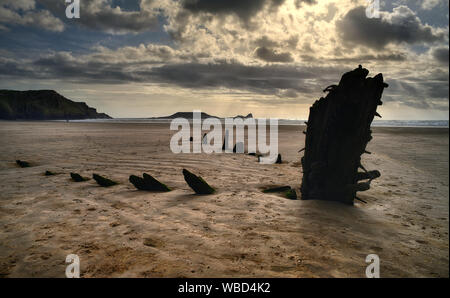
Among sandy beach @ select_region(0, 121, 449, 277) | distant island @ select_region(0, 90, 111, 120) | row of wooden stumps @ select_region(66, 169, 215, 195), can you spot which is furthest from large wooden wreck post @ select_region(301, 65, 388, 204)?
distant island @ select_region(0, 90, 111, 120)

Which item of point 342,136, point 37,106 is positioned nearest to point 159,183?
point 342,136

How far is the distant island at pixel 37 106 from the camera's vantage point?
413 ft

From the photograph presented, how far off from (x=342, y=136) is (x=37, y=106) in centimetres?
17058

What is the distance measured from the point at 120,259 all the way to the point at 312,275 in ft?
7.78

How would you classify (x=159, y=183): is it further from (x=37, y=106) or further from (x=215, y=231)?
(x=37, y=106)

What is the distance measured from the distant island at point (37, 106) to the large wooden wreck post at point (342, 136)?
15382cm

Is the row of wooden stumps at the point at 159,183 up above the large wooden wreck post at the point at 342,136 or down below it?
below

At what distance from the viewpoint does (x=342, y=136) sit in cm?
536

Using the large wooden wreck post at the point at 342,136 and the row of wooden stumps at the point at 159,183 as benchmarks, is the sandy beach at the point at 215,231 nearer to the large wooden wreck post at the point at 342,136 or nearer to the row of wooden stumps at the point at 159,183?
the row of wooden stumps at the point at 159,183

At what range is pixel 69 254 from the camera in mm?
3303

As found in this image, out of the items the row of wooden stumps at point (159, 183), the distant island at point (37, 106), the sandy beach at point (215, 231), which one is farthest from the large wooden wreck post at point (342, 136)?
the distant island at point (37, 106)

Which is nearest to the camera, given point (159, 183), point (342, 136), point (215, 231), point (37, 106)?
point (215, 231)
